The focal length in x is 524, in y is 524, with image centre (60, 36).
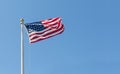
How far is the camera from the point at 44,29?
39375 millimetres

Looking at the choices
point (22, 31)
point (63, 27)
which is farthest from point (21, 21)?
point (63, 27)

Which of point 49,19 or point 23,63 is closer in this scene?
point 23,63

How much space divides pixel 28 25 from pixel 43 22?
1.16 m

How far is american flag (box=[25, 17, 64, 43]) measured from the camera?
3867 centimetres

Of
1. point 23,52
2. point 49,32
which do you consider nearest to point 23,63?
point 23,52

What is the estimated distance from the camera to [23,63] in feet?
121

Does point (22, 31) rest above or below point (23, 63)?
above

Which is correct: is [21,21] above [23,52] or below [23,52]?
above

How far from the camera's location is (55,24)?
39.4 metres

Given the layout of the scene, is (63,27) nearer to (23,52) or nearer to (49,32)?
(49,32)

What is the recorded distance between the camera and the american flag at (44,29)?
38675mm

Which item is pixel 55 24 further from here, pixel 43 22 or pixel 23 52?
pixel 23 52

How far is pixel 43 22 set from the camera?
39.7m

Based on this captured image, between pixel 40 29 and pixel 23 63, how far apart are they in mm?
3580
